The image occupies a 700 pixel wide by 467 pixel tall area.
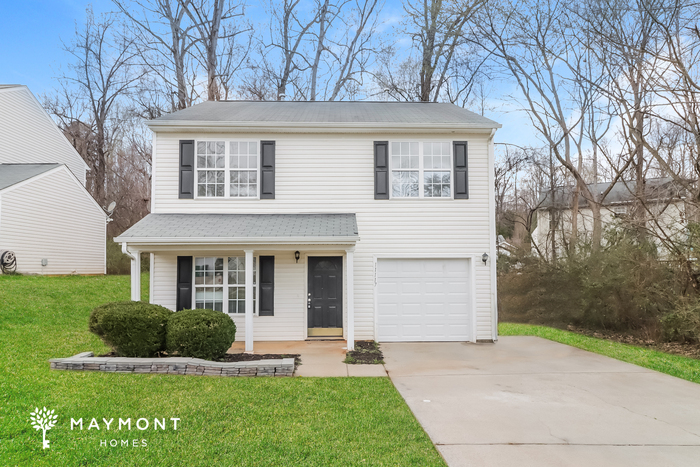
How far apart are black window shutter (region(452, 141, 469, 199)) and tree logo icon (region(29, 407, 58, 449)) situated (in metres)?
8.38

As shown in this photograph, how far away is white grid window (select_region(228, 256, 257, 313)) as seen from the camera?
10141mm

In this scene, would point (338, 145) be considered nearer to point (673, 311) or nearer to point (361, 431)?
point (361, 431)

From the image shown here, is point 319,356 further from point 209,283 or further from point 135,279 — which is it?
point 135,279

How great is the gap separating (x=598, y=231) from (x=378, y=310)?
8.36 m

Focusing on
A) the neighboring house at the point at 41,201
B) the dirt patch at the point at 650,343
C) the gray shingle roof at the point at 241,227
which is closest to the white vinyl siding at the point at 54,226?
the neighboring house at the point at 41,201

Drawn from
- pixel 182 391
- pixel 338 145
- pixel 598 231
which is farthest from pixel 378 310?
pixel 598 231

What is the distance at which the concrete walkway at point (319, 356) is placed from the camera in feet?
24.2

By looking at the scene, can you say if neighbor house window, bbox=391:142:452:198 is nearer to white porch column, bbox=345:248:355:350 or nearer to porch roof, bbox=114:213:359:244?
porch roof, bbox=114:213:359:244

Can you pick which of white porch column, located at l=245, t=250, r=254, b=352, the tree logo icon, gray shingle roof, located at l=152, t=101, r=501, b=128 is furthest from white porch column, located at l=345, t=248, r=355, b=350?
the tree logo icon

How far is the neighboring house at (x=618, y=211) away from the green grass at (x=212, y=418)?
8.28 meters

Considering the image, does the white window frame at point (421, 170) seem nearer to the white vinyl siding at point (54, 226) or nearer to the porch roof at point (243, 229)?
the porch roof at point (243, 229)

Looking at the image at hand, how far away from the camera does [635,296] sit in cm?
1125

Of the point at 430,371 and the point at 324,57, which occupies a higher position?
the point at 324,57

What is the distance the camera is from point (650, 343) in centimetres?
1098
